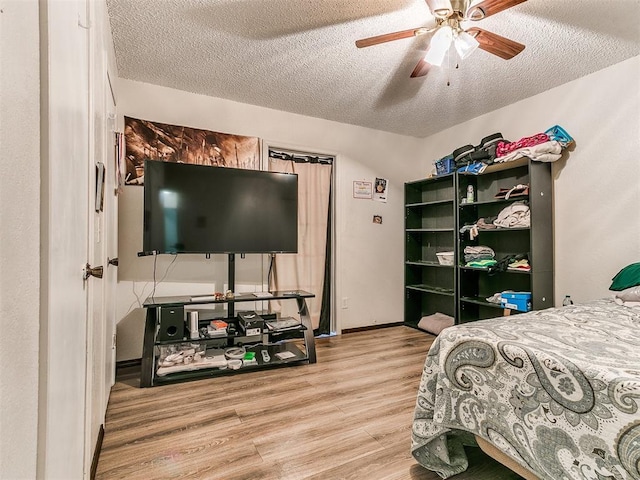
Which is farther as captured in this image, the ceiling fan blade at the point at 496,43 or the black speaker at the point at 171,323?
the black speaker at the point at 171,323

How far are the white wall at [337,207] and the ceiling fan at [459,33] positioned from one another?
1.71 metres

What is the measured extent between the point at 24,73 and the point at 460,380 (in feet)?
5.27

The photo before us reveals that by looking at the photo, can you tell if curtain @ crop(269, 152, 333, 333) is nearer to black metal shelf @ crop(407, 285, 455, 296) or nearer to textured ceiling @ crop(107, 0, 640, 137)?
textured ceiling @ crop(107, 0, 640, 137)

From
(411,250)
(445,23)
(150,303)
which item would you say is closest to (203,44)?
(445,23)

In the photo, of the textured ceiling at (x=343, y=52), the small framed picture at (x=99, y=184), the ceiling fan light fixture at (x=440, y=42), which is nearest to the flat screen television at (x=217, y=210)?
the textured ceiling at (x=343, y=52)

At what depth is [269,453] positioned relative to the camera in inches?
61.7

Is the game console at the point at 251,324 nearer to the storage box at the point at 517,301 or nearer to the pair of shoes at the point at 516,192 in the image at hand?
the storage box at the point at 517,301

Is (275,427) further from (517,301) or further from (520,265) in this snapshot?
(520,265)

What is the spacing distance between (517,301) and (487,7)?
7.50ft

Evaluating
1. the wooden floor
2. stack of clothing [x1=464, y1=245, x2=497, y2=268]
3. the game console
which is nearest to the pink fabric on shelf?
stack of clothing [x1=464, y1=245, x2=497, y2=268]

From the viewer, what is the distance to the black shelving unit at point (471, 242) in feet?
9.20

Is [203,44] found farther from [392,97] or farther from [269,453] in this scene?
[269,453]

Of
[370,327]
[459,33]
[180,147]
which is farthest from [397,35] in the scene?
[370,327]

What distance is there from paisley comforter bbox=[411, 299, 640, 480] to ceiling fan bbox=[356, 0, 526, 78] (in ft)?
5.08
